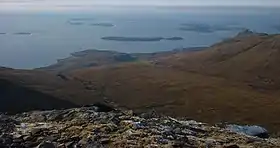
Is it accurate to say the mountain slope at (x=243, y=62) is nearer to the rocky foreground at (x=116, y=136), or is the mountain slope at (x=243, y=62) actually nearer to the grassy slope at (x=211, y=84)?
the grassy slope at (x=211, y=84)

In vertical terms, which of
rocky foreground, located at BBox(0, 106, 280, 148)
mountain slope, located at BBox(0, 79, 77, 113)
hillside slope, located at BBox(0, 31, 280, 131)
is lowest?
hillside slope, located at BBox(0, 31, 280, 131)

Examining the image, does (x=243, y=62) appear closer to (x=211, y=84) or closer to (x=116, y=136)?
(x=211, y=84)

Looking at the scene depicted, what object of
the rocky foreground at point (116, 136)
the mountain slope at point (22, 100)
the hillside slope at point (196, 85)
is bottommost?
the hillside slope at point (196, 85)

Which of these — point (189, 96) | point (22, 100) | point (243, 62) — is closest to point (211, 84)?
point (189, 96)

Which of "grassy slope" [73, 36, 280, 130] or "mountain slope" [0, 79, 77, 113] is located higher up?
"mountain slope" [0, 79, 77, 113]

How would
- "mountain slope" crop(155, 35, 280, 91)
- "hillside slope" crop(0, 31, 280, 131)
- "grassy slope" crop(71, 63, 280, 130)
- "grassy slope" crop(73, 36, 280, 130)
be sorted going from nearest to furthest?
"grassy slope" crop(71, 63, 280, 130) → "grassy slope" crop(73, 36, 280, 130) → "hillside slope" crop(0, 31, 280, 131) → "mountain slope" crop(155, 35, 280, 91)

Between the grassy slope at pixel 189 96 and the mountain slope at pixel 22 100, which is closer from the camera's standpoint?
the mountain slope at pixel 22 100

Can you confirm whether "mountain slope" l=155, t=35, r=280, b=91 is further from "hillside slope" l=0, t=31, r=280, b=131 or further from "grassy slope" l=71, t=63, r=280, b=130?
"grassy slope" l=71, t=63, r=280, b=130

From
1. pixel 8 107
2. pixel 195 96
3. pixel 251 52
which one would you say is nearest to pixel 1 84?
pixel 8 107

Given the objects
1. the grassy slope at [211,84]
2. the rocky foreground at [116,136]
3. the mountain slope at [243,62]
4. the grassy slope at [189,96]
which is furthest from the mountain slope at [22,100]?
the mountain slope at [243,62]

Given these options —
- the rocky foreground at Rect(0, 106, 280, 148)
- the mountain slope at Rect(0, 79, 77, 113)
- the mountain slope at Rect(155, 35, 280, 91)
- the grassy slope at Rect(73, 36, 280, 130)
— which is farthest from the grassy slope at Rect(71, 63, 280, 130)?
the rocky foreground at Rect(0, 106, 280, 148)

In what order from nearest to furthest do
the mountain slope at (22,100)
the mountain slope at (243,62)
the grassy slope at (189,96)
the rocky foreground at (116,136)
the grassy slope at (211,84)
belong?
the rocky foreground at (116,136), the mountain slope at (22,100), the grassy slope at (189,96), the grassy slope at (211,84), the mountain slope at (243,62)
